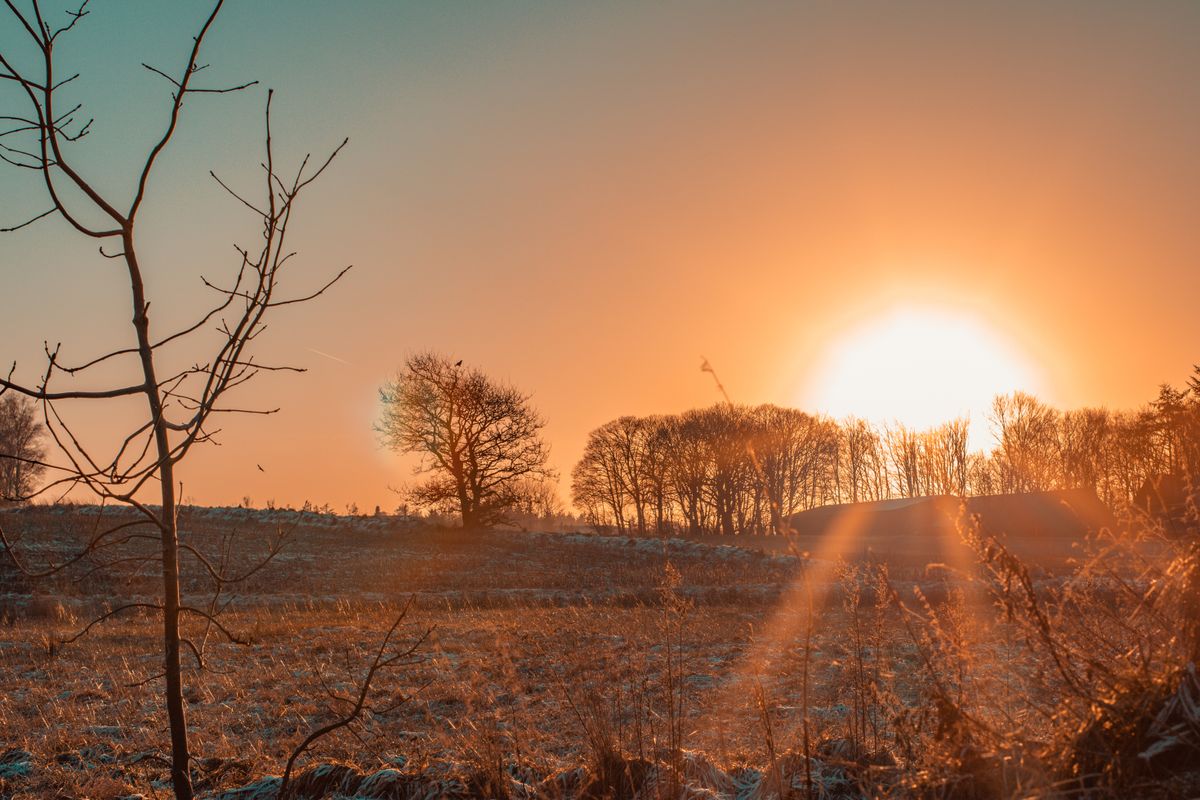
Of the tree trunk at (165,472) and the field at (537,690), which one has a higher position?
the tree trunk at (165,472)

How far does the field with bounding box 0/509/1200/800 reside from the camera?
11.4ft

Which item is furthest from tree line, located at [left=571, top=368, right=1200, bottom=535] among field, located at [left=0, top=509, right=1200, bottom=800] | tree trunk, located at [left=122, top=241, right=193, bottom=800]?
tree trunk, located at [left=122, top=241, right=193, bottom=800]

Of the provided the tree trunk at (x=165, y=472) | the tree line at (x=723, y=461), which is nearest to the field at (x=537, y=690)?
the tree trunk at (x=165, y=472)

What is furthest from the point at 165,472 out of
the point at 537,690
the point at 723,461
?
the point at 723,461

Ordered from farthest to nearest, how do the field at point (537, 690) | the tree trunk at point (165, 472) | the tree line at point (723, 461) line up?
the tree line at point (723, 461) < the field at point (537, 690) < the tree trunk at point (165, 472)

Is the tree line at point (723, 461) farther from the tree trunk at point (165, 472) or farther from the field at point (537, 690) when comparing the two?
the tree trunk at point (165, 472)

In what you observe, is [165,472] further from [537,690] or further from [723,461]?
[723,461]

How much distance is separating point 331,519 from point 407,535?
537cm

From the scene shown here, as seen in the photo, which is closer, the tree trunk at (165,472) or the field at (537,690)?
the tree trunk at (165,472)

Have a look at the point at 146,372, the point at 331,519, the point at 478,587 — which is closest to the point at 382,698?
the point at 146,372

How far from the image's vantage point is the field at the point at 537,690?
3.46 metres

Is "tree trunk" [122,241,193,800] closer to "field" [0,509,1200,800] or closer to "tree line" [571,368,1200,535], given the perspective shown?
"field" [0,509,1200,800]

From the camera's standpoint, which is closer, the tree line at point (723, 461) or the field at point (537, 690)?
the field at point (537, 690)

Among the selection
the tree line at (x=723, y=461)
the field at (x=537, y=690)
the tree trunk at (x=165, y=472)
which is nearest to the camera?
the tree trunk at (x=165, y=472)
